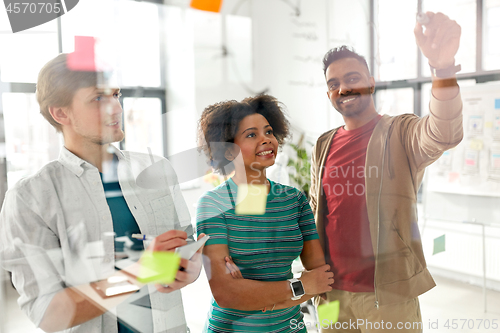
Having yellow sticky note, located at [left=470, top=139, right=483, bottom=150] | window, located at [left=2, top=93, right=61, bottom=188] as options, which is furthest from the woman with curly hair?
yellow sticky note, located at [left=470, top=139, right=483, bottom=150]

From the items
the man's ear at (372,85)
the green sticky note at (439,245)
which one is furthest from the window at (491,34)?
the green sticky note at (439,245)

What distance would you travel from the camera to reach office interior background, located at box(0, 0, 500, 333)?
2.59ft

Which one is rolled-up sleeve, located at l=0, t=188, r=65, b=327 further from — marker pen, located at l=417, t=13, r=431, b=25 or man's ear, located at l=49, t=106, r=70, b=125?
marker pen, located at l=417, t=13, r=431, b=25

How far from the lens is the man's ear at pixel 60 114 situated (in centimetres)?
75

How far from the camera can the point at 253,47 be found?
89 cm

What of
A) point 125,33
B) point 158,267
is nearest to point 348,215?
point 158,267

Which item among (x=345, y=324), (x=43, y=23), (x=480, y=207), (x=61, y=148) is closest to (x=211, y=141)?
(x=61, y=148)

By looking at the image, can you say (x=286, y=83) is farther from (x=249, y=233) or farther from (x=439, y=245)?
(x=439, y=245)

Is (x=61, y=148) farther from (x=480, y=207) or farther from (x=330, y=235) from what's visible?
(x=480, y=207)

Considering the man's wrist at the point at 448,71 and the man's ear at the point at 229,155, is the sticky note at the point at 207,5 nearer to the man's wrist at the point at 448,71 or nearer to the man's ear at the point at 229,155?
the man's ear at the point at 229,155

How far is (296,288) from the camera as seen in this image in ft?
2.84

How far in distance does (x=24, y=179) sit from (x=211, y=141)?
41 centimetres

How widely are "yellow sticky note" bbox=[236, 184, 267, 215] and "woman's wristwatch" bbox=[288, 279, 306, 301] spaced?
18 cm

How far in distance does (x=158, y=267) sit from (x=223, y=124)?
0.36 metres
